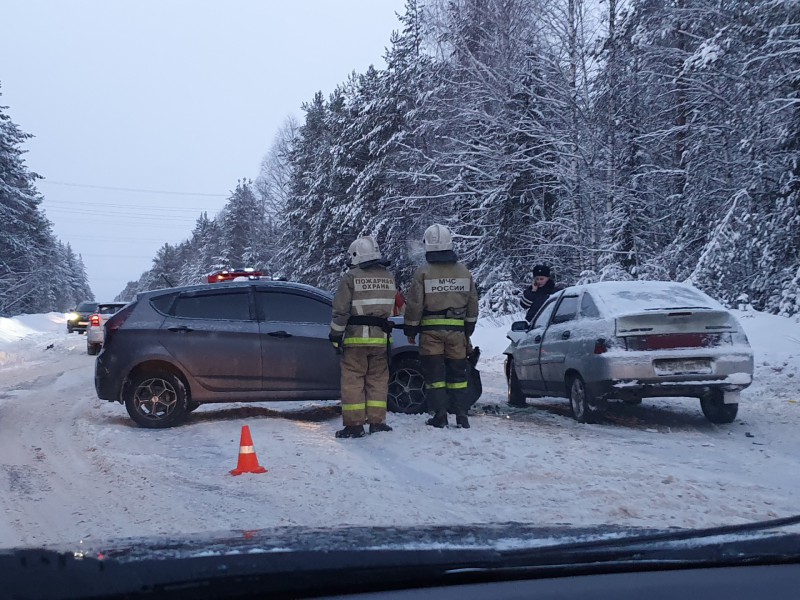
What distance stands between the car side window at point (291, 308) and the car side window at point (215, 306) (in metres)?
0.20

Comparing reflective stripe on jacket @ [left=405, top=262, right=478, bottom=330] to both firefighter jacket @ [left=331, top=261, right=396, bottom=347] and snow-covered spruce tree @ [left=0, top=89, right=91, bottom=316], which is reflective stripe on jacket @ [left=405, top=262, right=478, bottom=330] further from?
snow-covered spruce tree @ [left=0, top=89, right=91, bottom=316]

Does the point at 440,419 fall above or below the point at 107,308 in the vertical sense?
below

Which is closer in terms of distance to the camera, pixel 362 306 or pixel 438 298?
pixel 362 306

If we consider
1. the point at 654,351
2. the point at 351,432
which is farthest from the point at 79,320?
the point at 654,351

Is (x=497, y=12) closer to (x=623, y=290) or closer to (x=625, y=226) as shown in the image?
(x=625, y=226)

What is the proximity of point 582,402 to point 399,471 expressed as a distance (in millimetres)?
3182

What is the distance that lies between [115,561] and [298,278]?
47.0 metres

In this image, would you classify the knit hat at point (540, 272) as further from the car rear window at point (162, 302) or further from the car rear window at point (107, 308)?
the car rear window at point (107, 308)

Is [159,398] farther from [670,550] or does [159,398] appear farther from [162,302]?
[670,550]

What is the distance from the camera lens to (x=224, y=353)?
9562 mm

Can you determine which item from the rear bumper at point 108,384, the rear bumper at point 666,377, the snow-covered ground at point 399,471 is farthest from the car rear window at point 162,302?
the rear bumper at point 666,377

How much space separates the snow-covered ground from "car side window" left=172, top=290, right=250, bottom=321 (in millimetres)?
1298

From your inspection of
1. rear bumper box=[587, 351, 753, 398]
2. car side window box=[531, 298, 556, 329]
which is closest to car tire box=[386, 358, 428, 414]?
car side window box=[531, 298, 556, 329]

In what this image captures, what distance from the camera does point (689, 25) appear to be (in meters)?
22.5
